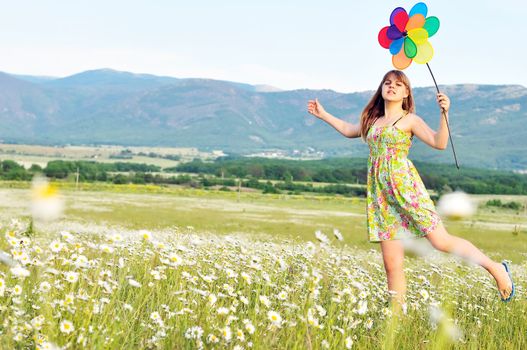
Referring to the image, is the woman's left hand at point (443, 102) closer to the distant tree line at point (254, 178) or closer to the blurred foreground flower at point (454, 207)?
the blurred foreground flower at point (454, 207)

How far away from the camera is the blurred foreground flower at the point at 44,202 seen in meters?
3.44

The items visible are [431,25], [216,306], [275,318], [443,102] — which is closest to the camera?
[275,318]

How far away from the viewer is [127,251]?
22.9 feet

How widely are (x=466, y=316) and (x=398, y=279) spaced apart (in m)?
0.71

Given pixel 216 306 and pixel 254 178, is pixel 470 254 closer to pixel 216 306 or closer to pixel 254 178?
pixel 216 306

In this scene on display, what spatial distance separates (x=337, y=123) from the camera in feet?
25.2

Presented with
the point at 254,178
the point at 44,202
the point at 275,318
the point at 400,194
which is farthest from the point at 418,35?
the point at 254,178

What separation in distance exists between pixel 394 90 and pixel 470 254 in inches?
71.8

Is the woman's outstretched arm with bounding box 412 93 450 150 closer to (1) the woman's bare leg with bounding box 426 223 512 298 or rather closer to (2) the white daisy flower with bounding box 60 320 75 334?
(1) the woman's bare leg with bounding box 426 223 512 298

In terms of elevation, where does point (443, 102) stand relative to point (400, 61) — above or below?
below

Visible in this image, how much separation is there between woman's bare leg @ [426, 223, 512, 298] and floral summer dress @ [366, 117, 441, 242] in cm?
11

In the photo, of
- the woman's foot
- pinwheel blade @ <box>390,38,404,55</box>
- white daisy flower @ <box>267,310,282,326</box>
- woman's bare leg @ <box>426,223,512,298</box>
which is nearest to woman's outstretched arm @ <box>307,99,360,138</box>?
pinwheel blade @ <box>390,38,404,55</box>

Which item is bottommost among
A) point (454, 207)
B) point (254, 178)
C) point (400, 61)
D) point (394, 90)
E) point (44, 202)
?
point (254, 178)

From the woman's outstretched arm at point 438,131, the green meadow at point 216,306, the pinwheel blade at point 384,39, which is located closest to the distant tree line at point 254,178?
the pinwheel blade at point 384,39
